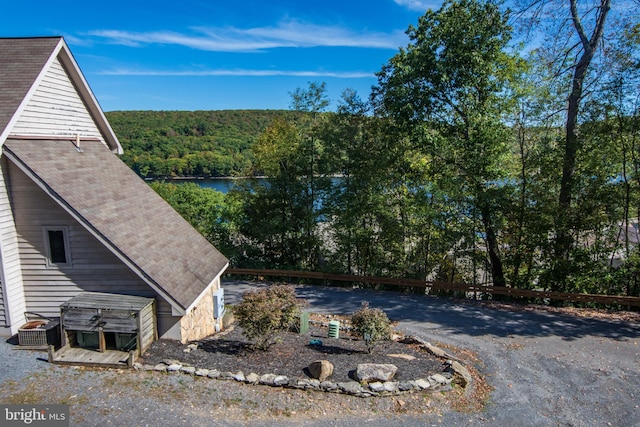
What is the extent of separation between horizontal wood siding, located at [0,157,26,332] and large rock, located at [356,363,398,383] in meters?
7.97

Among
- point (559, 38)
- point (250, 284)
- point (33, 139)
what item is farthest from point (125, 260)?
point (559, 38)

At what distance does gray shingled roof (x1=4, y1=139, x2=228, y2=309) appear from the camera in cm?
852

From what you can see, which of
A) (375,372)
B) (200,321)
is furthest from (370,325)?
(200,321)

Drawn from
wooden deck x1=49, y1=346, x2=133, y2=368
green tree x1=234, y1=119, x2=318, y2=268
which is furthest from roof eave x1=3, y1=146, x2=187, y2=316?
green tree x1=234, y1=119, x2=318, y2=268

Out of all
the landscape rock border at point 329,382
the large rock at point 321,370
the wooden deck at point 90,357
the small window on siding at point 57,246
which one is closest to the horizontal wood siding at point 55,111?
the small window on siding at point 57,246

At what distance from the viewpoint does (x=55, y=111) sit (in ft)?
33.3

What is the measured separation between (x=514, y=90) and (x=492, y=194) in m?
4.01

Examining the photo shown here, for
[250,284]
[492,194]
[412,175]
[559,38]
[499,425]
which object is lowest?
[499,425]

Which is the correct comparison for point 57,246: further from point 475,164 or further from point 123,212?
point 475,164

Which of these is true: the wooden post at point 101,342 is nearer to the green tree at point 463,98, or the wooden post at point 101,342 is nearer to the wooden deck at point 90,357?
the wooden deck at point 90,357

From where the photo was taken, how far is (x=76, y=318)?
324 inches

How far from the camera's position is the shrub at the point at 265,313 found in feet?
28.3

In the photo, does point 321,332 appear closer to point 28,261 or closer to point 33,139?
point 28,261

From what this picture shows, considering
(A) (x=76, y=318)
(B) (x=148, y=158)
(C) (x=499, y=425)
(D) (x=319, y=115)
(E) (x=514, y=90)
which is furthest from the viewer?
(B) (x=148, y=158)
